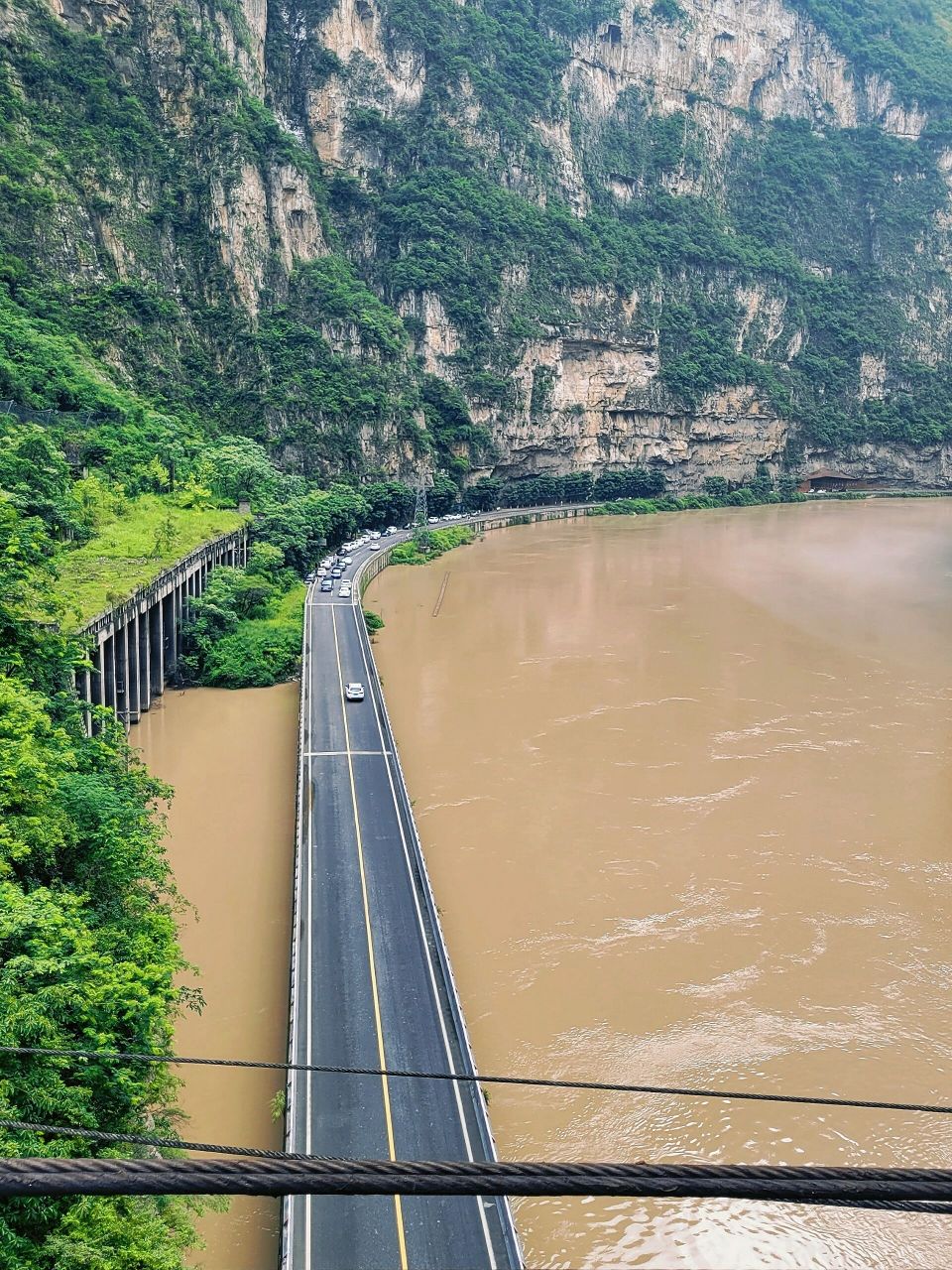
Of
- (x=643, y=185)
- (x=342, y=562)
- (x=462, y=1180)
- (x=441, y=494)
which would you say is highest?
(x=643, y=185)

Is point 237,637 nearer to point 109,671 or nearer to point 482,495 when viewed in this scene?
point 109,671

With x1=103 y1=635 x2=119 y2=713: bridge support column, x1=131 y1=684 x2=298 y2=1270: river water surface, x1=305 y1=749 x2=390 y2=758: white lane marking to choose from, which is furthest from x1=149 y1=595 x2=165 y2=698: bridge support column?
x1=305 y1=749 x2=390 y2=758: white lane marking

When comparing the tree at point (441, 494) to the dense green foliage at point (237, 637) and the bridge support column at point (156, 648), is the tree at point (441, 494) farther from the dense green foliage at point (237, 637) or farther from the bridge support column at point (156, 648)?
the bridge support column at point (156, 648)

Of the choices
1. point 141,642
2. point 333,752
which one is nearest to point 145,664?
point 141,642

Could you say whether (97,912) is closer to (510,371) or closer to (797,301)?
(510,371)

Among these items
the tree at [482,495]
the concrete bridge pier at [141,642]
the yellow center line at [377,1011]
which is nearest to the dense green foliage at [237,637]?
the concrete bridge pier at [141,642]
